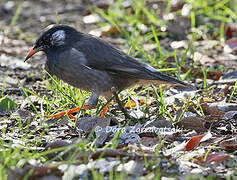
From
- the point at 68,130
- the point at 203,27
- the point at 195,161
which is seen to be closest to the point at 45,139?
the point at 68,130

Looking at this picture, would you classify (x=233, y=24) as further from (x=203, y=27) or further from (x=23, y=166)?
(x=23, y=166)

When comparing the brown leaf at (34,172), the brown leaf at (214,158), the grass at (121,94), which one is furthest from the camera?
the brown leaf at (214,158)

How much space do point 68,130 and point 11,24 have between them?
14.7 feet

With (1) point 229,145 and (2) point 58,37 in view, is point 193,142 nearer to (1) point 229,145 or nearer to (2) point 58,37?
(1) point 229,145

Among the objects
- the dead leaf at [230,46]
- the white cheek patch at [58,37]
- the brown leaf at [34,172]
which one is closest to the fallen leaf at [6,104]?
the white cheek patch at [58,37]

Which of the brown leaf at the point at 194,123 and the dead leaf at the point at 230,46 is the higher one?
the dead leaf at the point at 230,46

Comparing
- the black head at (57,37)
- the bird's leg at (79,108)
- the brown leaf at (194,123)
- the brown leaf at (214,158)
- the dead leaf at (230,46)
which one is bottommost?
the brown leaf at (214,158)

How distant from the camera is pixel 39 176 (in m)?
3.41

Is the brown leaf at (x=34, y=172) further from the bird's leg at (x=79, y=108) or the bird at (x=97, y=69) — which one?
the bird at (x=97, y=69)

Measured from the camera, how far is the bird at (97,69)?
5.24m

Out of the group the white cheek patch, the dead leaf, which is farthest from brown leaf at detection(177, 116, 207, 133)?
the dead leaf

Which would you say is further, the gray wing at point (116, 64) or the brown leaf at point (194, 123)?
the gray wing at point (116, 64)

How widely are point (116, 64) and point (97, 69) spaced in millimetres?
217

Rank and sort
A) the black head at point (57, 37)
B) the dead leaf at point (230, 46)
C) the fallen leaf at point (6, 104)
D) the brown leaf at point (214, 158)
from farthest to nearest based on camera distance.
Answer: the dead leaf at point (230, 46) < the black head at point (57, 37) < the fallen leaf at point (6, 104) < the brown leaf at point (214, 158)
